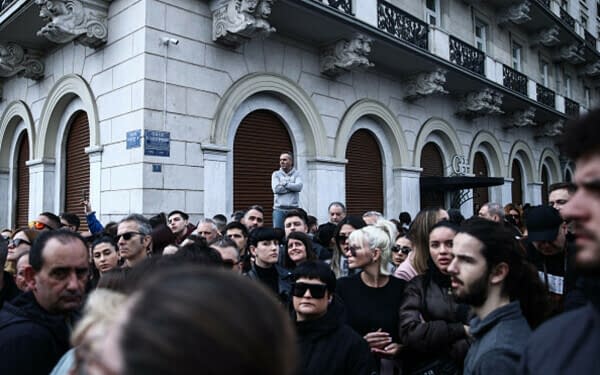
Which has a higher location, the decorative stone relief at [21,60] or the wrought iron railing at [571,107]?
the wrought iron railing at [571,107]

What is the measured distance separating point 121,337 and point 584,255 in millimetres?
1154

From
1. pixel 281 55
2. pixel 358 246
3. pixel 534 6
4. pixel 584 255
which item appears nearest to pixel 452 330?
pixel 358 246

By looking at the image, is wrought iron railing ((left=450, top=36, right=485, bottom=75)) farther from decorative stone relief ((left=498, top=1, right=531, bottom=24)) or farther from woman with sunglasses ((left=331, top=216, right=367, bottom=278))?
woman with sunglasses ((left=331, top=216, right=367, bottom=278))

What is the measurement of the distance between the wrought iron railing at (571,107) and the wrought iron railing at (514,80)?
582 cm

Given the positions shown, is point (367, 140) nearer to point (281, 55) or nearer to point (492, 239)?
point (281, 55)

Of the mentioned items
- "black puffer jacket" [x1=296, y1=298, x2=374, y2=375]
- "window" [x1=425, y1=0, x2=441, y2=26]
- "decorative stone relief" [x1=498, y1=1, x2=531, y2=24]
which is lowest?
"black puffer jacket" [x1=296, y1=298, x2=374, y2=375]

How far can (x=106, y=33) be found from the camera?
365 inches

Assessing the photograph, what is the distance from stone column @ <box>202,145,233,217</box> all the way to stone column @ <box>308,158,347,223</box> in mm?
2306

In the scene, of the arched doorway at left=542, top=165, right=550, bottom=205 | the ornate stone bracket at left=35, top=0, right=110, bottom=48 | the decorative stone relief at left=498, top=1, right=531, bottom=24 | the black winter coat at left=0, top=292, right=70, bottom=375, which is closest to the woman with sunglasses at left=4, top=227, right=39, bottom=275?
the black winter coat at left=0, top=292, right=70, bottom=375

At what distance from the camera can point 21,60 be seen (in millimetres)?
11258

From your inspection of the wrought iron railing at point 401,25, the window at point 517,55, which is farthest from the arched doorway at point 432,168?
the window at point 517,55

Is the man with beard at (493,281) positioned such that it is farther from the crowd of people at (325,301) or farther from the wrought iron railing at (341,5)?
the wrought iron railing at (341,5)

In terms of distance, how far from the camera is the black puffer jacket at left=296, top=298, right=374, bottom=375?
2754mm

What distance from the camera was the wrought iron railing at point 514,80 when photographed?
1819 cm
